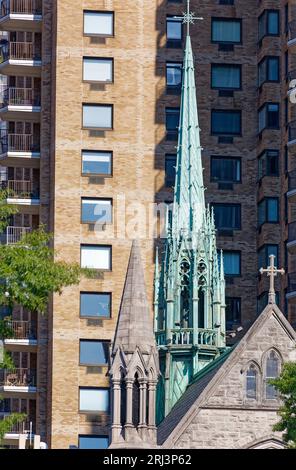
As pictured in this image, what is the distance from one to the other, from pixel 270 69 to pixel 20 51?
44.4 ft

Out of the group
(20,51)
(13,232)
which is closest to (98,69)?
(20,51)

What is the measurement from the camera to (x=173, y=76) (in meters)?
121

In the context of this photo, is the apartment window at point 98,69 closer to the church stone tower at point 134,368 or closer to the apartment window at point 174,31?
the apartment window at point 174,31

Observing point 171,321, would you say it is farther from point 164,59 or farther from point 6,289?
point 6,289

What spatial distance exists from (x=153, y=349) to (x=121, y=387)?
1821mm

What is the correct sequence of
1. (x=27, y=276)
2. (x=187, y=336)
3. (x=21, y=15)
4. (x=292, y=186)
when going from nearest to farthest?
(x=27, y=276) → (x=187, y=336) → (x=292, y=186) → (x=21, y=15)

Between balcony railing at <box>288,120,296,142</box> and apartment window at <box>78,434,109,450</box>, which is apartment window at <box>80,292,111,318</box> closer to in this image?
apartment window at <box>78,434,109,450</box>

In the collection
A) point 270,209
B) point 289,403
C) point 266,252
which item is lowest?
point 289,403

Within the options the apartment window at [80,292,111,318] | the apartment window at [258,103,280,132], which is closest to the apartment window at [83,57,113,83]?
the apartment window at [258,103,280,132]

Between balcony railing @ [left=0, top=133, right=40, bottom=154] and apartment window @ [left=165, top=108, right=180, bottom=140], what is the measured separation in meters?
7.45

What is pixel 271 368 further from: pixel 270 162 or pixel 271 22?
pixel 271 22

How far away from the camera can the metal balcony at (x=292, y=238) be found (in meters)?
115

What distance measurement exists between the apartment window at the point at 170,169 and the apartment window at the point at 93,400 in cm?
1127

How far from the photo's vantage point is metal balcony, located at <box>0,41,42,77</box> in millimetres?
123188
